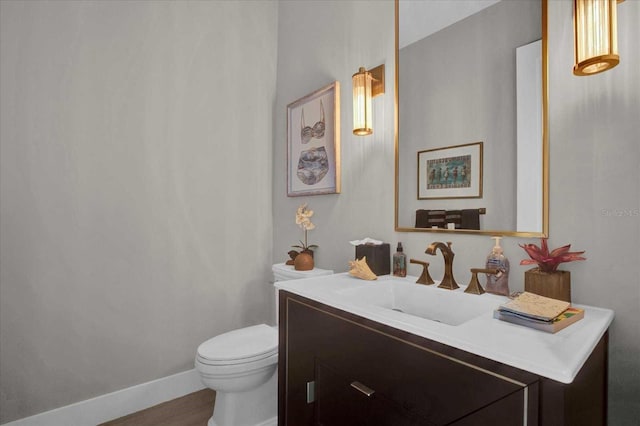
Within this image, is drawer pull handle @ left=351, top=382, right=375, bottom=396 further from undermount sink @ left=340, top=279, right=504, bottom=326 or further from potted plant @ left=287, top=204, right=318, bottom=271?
potted plant @ left=287, top=204, right=318, bottom=271

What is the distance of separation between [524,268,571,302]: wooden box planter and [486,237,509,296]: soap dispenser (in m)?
0.11

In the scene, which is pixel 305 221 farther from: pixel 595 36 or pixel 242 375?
pixel 595 36

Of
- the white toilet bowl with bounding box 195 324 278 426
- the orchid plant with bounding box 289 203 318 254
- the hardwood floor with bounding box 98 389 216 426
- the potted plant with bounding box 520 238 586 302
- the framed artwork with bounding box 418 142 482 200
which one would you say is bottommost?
the hardwood floor with bounding box 98 389 216 426

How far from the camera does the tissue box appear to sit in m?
1.55

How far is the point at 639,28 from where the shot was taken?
0.96 meters

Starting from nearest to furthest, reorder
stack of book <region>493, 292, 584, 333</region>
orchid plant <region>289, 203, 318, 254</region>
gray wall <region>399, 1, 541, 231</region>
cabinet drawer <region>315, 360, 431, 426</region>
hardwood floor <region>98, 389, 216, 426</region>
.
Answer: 1. stack of book <region>493, 292, 584, 333</region>
2. cabinet drawer <region>315, 360, 431, 426</region>
3. gray wall <region>399, 1, 541, 231</region>
4. hardwood floor <region>98, 389, 216, 426</region>
5. orchid plant <region>289, 203, 318, 254</region>

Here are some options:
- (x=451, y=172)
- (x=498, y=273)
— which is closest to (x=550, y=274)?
(x=498, y=273)

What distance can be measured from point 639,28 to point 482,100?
1.54 ft

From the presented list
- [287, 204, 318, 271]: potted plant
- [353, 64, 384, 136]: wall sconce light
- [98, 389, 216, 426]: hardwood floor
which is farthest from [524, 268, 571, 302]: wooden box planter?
[98, 389, 216, 426]: hardwood floor

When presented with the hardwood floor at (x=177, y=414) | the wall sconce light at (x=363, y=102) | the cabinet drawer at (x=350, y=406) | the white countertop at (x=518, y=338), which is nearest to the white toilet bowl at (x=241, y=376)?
the hardwood floor at (x=177, y=414)

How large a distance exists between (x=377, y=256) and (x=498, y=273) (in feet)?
1.77

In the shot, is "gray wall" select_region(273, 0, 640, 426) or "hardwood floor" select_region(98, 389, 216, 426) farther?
"hardwood floor" select_region(98, 389, 216, 426)

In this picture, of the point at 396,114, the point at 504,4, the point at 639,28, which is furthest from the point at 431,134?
the point at 639,28

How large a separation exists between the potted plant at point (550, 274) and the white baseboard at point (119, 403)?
213 centimetres
